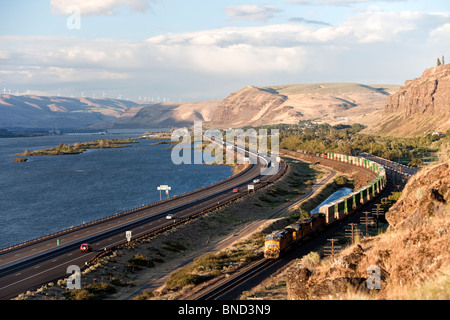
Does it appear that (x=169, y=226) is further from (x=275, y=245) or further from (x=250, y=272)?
(x=250, y=272)

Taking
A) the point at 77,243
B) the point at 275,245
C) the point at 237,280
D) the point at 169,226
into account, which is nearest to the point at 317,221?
the point at 275,245

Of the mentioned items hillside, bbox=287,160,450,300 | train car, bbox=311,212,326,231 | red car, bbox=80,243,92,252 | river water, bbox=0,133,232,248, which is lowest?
river water, bbox=0,133,232,248

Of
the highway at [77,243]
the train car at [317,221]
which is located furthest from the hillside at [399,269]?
the highway at [77,243]

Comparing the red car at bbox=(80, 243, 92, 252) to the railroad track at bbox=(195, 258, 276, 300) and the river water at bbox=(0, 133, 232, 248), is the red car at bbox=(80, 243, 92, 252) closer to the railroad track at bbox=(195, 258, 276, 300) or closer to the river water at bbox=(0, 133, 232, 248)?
the railroad track at bbox=(195, 258, 276, 300)

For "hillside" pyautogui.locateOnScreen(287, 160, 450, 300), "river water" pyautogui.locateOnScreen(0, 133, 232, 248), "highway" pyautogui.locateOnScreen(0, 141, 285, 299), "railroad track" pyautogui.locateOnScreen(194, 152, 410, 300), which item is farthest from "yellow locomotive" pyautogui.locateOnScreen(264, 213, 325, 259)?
"river water" pyautogui.locateOnScreen(0, 133, 232, 248)
